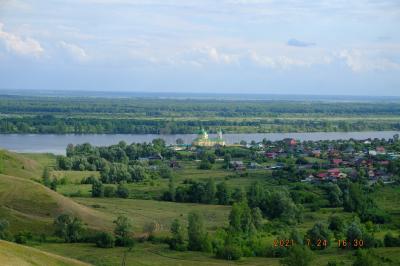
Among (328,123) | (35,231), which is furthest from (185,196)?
(328,123)

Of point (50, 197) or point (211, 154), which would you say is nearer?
point (50, 197)

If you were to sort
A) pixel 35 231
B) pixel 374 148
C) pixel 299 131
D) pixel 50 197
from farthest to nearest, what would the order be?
pixel 299 131 < pixel 374 148 < pixel 50 197 < pixel 35 231

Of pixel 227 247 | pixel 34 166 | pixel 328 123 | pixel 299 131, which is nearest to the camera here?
pixel 227 247

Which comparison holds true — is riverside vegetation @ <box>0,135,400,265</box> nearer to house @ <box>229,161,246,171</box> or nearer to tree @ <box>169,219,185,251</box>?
tree @ <box>169,219,185,251</box>

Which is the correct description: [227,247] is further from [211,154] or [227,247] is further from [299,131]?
[299,131]

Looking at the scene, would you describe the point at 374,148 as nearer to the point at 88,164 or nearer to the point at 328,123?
the point at 88,164
